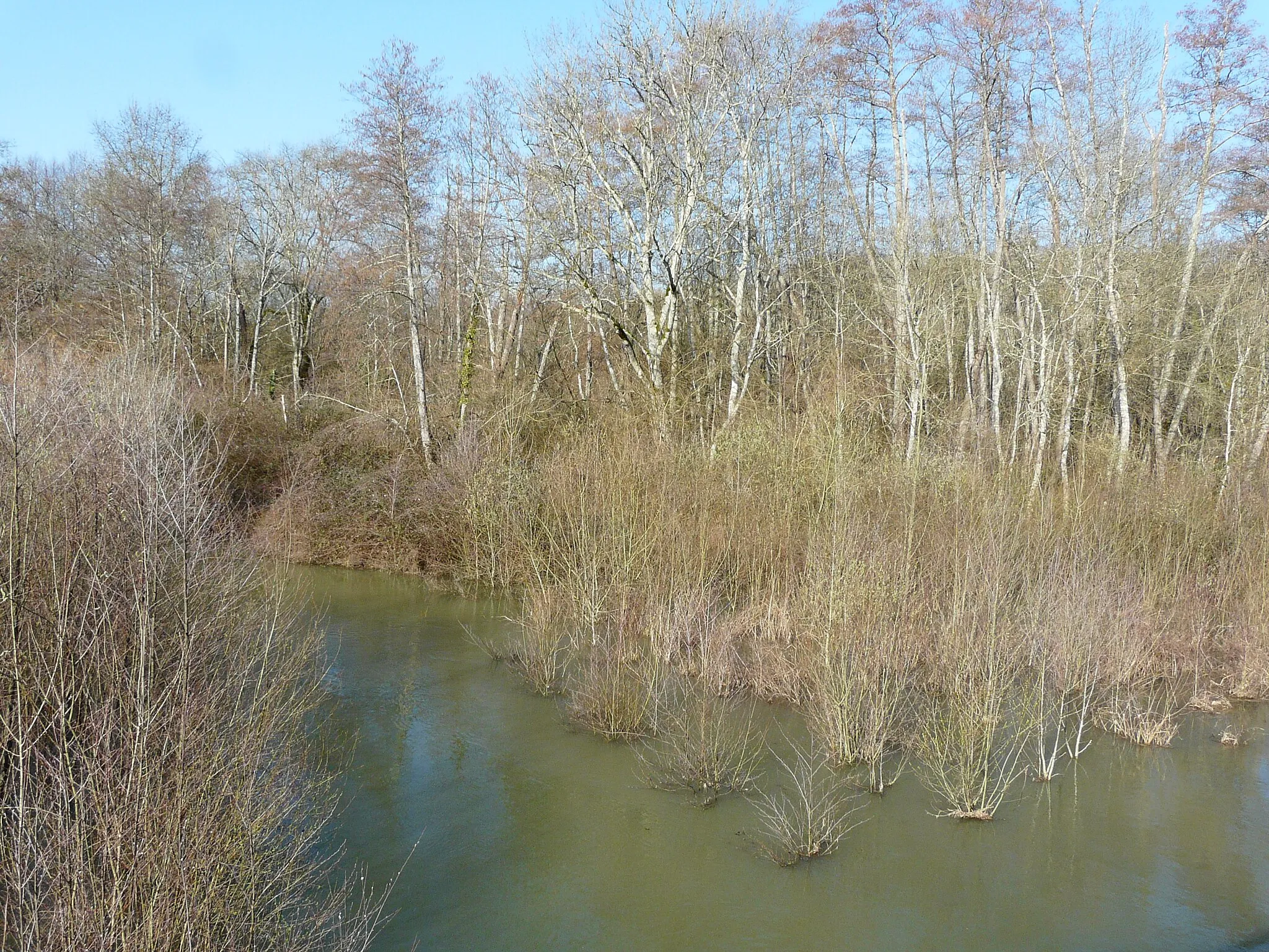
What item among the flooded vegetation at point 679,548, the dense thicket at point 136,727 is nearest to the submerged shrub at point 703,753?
the flooded vegetation at point 679,548

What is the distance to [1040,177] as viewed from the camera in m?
18.4

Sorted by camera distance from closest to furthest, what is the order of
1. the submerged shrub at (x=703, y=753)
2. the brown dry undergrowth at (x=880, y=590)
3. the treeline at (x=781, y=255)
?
the submerged shrub at (x=703, y=753) → the brown dry undergrowth at (x=880, y=590) → the treeline at (x=781, y=255)

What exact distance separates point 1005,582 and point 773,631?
2648 millimetres

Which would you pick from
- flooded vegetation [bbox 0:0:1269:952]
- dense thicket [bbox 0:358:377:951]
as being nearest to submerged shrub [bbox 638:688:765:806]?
flooded vegetation [bbox 0:0:1269:952]

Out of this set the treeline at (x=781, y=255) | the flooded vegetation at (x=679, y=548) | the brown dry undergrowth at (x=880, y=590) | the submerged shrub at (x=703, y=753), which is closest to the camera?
the flooded vegetation at (x=679, y=548)

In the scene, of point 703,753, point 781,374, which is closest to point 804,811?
point 703,753

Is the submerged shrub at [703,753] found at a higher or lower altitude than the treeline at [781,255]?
lower

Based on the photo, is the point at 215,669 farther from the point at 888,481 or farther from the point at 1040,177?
the point at 1040,177

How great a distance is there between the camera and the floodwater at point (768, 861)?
5395mm

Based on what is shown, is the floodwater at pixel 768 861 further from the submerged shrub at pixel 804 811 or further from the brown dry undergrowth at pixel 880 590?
the brown dry undergrowth at pixel 880 590

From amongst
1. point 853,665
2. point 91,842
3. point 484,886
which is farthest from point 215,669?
point 853,665

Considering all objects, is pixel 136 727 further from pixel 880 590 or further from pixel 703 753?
pixel 880 590

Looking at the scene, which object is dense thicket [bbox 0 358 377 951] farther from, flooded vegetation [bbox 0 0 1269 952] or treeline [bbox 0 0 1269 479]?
treeline [bbox 0 0 1269 479]

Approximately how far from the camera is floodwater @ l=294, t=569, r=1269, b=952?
17.7ft
